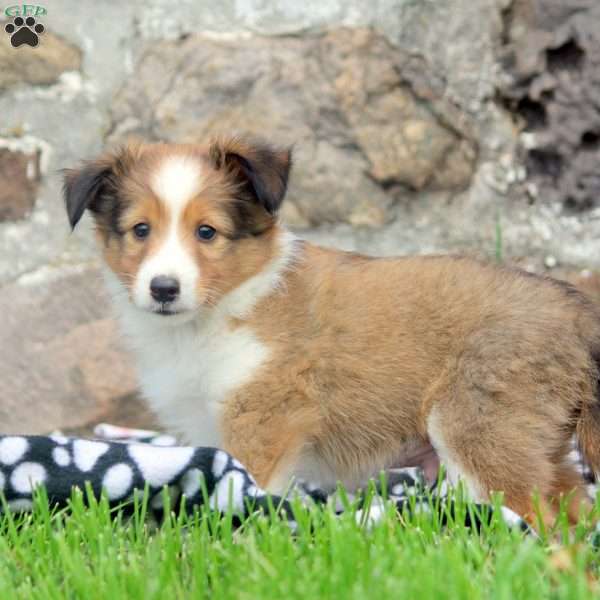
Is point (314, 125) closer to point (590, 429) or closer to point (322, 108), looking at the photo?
point (322, 108)

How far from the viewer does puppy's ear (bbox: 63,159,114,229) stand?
11.2 ft

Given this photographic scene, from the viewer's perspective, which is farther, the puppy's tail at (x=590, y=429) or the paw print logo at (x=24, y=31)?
the paw print logo at (x=24, y=31)

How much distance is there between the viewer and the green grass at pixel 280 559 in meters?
2.16

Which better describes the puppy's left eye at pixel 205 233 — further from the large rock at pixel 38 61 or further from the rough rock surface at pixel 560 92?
the rough rock surface at pixel 560 92

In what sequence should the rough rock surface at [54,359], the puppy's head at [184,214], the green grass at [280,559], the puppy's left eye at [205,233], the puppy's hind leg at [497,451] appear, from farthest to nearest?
the rough rock surface at [54,359]
the puppy's left eye at [205,233]
the puppy's head at [184,214]
the puppy's hind leg at [497,451]
the green grass at [280,559]

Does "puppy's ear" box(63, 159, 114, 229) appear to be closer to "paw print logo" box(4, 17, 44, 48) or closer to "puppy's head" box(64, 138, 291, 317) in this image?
"puppy's head" box(64, 138, 291, 317)

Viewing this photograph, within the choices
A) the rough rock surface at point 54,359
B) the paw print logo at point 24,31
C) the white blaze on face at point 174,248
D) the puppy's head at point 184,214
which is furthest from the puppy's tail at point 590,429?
the paw print logo at point 24,31

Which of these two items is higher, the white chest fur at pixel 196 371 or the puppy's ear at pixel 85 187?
the puppy's ear at pixel 85 187

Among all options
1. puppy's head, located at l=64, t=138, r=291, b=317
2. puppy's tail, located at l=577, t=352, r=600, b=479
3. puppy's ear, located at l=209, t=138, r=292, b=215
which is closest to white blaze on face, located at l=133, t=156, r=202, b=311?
puppy's head, located at l=64, t=138, r=291, b=317

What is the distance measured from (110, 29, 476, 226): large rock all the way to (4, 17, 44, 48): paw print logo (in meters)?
0.41

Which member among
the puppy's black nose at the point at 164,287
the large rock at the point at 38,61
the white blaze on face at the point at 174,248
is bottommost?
the puppy's black nose at the point at 164,287

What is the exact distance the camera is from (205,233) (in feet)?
11.2

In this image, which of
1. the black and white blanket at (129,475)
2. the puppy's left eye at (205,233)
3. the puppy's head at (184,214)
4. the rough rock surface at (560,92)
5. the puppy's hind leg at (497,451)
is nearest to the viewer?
the black and white blanket at (129,475)

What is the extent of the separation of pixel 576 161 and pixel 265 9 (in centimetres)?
140
